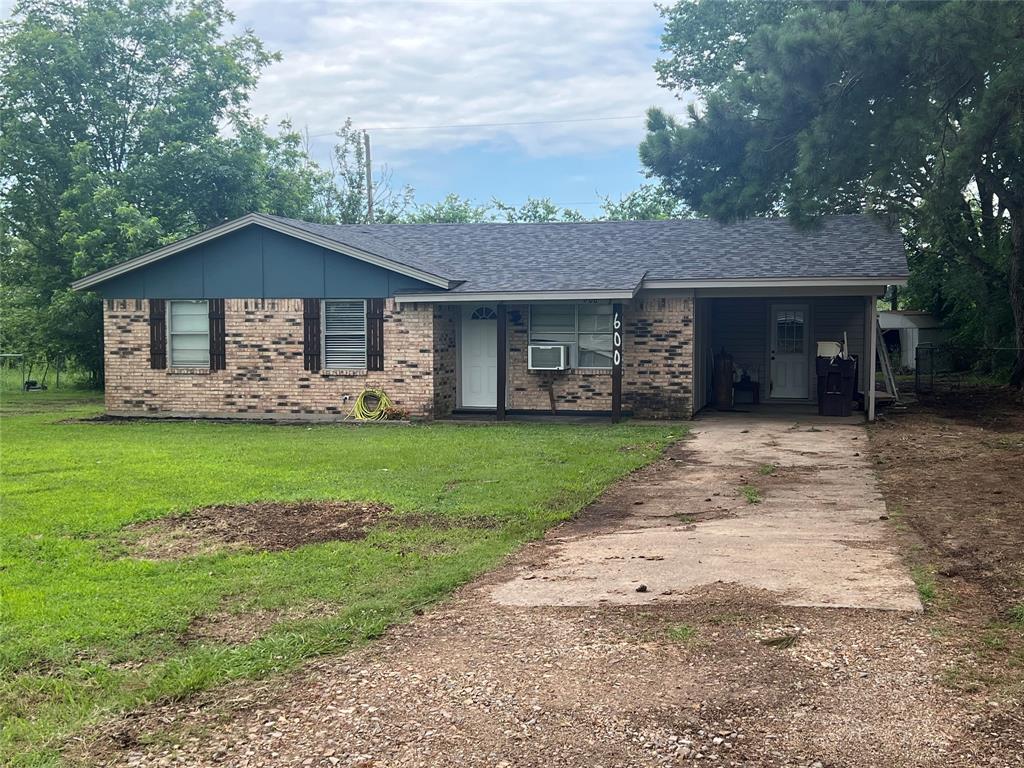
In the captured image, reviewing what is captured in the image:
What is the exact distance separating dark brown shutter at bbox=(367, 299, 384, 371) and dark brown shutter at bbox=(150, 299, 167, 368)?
4.21m

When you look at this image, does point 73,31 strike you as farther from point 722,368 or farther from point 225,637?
point 225,637

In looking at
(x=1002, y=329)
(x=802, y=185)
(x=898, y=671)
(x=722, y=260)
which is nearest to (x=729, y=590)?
(x=898, y=671)

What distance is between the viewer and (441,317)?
18.7m

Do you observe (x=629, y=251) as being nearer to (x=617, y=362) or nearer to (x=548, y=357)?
(x=548, y=357)

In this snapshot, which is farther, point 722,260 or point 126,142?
point 126,142

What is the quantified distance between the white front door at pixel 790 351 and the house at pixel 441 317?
0.71 metres

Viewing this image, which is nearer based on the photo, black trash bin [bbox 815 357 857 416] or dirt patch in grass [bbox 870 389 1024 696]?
dirt patch in grass [bbox 870 389 1024 696]

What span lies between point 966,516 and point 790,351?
12.7 meters

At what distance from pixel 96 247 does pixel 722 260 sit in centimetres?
1624

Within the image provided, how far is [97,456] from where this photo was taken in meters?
13.2

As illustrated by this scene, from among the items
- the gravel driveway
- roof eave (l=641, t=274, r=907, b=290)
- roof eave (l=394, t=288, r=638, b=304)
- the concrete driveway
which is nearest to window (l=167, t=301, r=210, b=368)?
roof eave (l=394, t=288, r=638, b=304)

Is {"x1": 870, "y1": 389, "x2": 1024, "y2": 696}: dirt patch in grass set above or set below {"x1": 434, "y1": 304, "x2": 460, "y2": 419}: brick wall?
below

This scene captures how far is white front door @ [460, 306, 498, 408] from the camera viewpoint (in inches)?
760

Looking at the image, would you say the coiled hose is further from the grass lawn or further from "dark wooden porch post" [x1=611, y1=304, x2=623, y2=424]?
"dark wooden porch post" [x1=611, y1=304, x2=623, y2=424]
